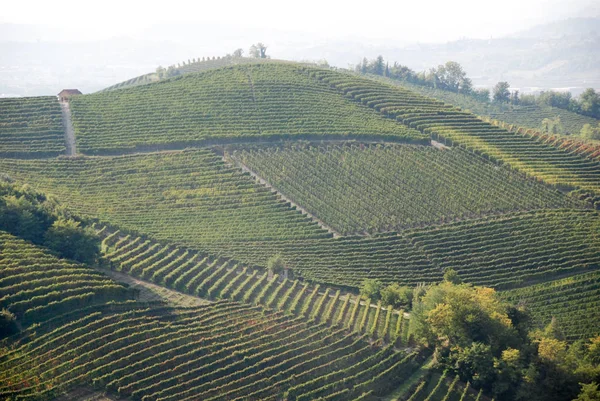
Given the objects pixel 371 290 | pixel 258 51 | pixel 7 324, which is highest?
pixel 258 51

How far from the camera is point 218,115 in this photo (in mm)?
77625

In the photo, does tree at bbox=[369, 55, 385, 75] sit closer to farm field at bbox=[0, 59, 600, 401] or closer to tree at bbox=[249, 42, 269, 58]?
tree at bbox=[249, 42, 269, 58]

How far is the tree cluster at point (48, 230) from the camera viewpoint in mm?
46719

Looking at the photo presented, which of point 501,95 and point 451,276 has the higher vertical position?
point 501,95

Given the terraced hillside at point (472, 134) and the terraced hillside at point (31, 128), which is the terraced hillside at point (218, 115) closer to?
the terraced hillside at point (31, 128)

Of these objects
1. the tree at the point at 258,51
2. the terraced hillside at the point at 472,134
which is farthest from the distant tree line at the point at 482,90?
the terraced hillside at the point at 472,134

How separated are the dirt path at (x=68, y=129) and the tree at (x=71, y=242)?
2378cm

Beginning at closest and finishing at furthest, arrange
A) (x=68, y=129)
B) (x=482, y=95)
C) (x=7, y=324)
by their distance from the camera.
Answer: (x=7, y=324), (x=68, y=129), (x=482, y=95)

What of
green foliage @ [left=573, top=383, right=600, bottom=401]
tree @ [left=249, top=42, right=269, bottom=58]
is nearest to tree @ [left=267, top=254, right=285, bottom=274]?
green foliage @ [left=573, top=383, right=600, bottom=401]

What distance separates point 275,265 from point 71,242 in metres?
16.6

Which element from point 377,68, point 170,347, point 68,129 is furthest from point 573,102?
point 170,347

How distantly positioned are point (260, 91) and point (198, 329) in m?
49.5

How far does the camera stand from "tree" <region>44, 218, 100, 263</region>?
153 feet

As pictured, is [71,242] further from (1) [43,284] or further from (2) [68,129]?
(2) [68,129]
